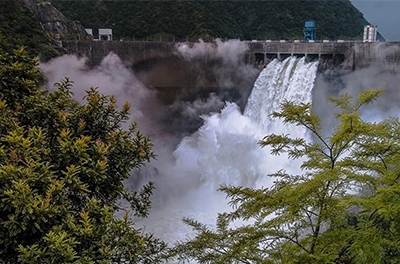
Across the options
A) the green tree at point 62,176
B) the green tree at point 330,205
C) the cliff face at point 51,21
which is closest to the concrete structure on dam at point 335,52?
the cliff face at point 51,21

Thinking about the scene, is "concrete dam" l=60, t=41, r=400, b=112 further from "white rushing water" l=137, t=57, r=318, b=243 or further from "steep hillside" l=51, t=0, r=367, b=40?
"steep hillside" l=51, t=0, r=367, b=40

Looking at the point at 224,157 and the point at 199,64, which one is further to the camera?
the point at 199,64

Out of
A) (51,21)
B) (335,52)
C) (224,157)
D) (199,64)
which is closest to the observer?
(224,157)

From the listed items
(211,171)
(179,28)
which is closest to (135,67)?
(211,171)

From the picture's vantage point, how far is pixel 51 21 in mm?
17062

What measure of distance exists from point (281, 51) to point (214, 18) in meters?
8.86

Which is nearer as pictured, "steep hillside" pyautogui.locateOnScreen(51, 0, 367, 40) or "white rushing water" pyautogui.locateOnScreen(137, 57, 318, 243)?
"white rushing water" pyautogui.locateOnScreen(137, 57, 318, 243)

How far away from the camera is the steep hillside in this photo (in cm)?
2302

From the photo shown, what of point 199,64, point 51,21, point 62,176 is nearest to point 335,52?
point 199,64

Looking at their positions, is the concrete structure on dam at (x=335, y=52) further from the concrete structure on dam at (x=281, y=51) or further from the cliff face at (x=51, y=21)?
the cliff face at (x=51, y=21)

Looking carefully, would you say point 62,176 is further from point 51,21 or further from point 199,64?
point 51,21

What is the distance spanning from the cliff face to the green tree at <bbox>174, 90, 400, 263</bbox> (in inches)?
561

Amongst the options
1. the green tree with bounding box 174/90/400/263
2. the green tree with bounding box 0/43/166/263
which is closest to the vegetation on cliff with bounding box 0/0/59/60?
the green tree with bounding box 0/43/166/263

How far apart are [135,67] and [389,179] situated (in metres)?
13.6
